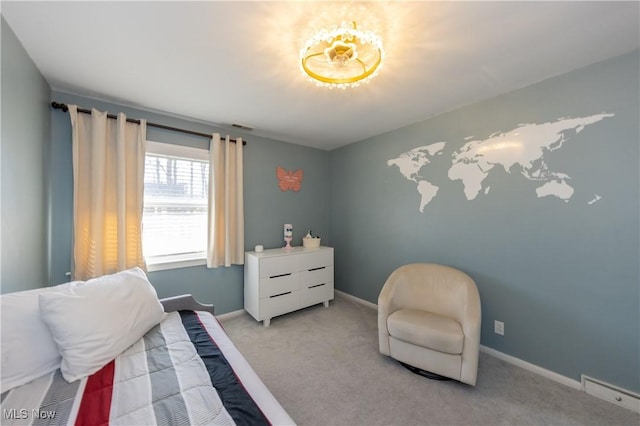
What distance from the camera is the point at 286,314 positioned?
9.93 feet

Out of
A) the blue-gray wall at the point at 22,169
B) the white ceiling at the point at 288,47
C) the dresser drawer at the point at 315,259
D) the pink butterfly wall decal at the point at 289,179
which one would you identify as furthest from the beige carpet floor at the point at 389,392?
the white ceiling at the point at 288,47

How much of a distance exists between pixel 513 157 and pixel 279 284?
2651mm

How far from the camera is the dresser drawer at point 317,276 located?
10.0 feet

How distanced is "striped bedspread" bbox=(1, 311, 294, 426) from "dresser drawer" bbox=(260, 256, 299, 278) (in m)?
1.44

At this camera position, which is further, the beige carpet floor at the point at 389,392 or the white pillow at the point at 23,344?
the beige carpet floor at the point at 389,392

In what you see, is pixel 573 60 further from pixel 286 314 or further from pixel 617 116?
pixel 286 314

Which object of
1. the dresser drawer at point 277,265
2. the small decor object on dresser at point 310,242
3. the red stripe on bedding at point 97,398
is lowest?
the red stripe on bedding at point 97,398

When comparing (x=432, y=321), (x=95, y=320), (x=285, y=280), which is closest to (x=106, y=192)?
(x=95, y=320)

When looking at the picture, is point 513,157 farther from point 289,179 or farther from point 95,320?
point 95,320

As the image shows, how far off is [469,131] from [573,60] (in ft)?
2.55

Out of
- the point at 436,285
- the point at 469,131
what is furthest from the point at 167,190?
the point at 469,131

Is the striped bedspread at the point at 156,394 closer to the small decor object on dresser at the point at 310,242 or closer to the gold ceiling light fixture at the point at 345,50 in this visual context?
the gold ceiling light fixture at the point at 345,50

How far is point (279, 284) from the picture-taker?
2.83 meters

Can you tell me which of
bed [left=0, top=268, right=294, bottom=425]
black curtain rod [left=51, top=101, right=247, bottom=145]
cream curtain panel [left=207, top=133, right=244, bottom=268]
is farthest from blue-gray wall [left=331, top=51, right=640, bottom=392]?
black curtain rod [left=51, top=101, right=247, bottom=145]
